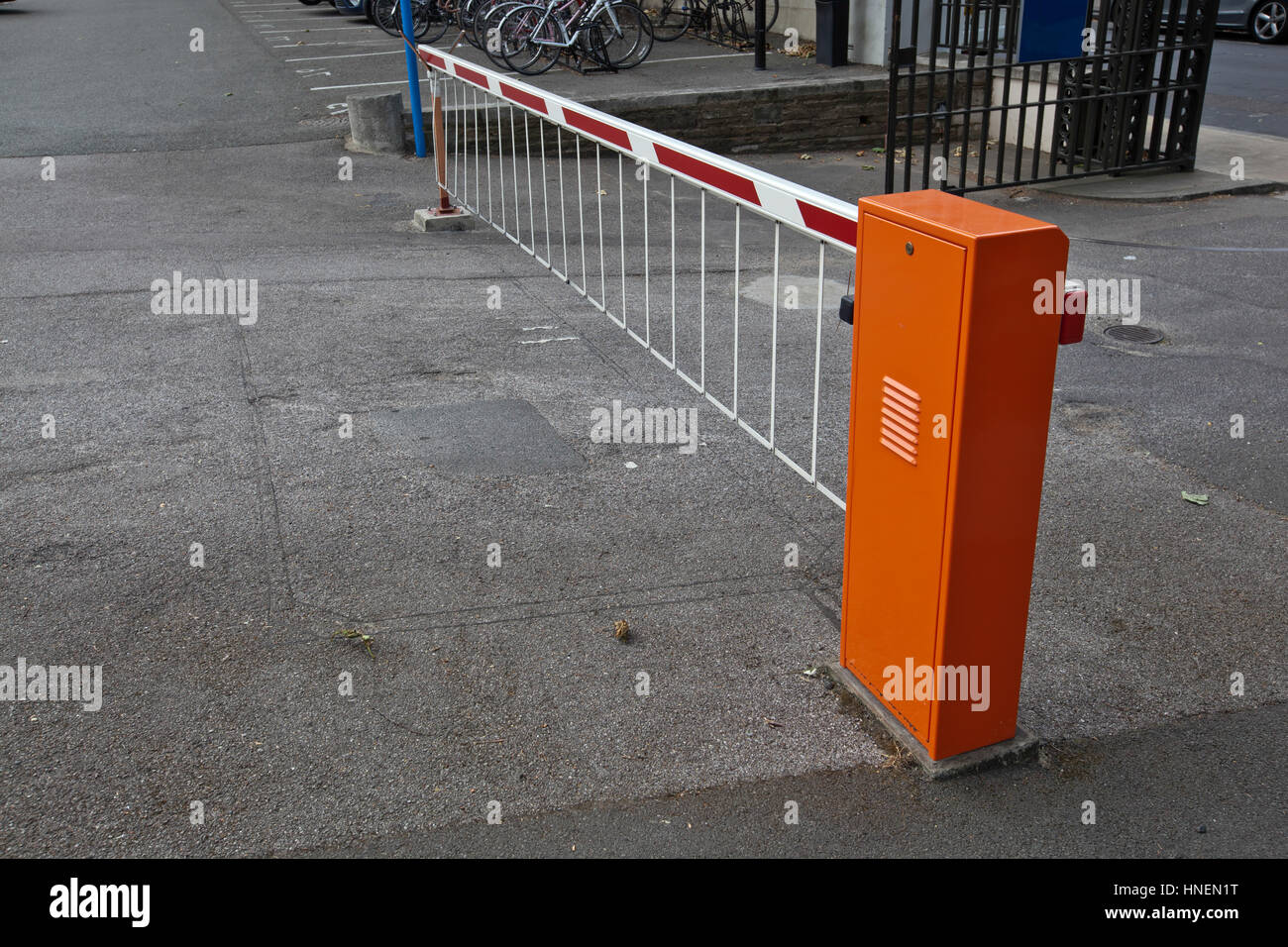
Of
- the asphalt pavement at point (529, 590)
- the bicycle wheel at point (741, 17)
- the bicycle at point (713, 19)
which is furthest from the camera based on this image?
the bicycle at point (713, 19)

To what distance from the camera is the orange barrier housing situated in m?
2.66

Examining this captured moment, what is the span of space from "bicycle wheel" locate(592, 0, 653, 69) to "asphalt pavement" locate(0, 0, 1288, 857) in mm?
8882

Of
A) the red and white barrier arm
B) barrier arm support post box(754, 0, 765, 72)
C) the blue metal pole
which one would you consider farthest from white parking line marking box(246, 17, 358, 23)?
the red and white barrier arm

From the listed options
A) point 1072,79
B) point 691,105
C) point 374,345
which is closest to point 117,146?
point 691,105

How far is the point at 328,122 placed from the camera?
13312 millimetres

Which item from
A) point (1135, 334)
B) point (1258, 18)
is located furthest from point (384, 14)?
point (1135, 334)

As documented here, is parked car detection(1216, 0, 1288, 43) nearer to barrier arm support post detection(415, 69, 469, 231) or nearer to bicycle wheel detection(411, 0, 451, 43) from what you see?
bicycle wheel detection(411, 0, 451, 43)

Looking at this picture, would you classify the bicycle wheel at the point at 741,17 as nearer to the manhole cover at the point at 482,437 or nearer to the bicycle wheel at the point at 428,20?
the bicycle wheel at the point at 428,20

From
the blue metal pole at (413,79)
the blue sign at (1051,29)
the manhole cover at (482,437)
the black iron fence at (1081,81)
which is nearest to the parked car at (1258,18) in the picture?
the black iron fence at (1081,81)

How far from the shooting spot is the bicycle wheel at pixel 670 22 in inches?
762

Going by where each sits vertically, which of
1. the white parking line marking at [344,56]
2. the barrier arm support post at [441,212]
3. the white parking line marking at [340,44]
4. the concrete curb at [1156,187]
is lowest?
the concrete curb at [1156,187]

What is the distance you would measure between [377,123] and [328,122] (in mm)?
1749

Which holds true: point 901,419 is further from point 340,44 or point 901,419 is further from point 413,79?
point 340,44

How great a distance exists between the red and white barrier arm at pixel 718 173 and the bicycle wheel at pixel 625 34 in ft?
31.1
